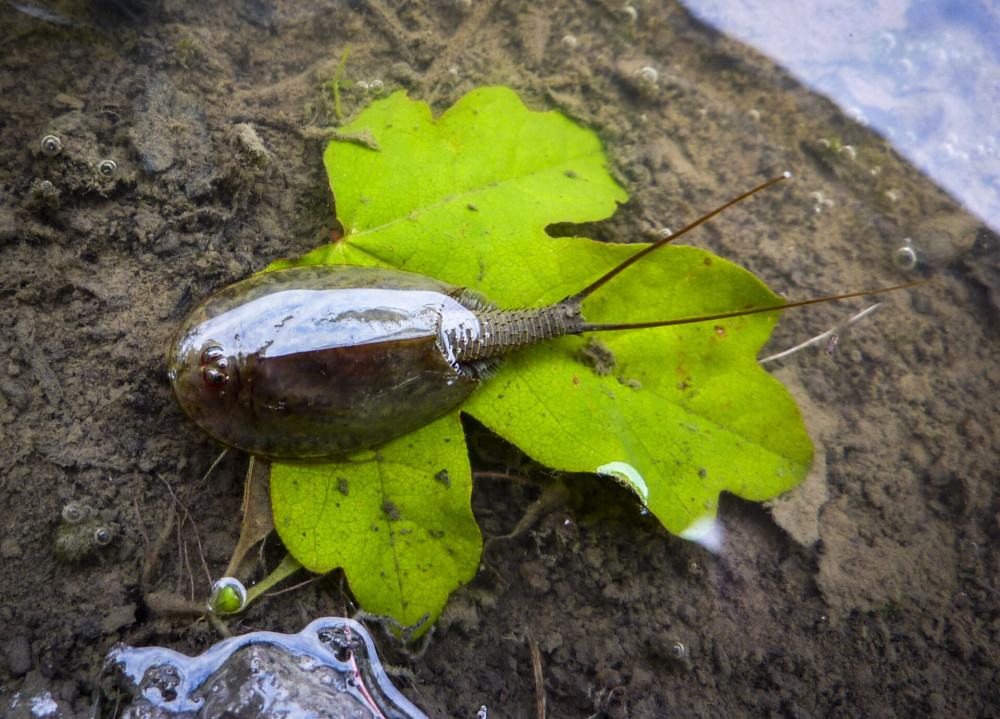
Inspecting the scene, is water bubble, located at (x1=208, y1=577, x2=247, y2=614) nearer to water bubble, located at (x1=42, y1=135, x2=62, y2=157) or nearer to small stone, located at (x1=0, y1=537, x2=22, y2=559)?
small stone, located at (x1=0, y1=537, x2=22, y2=559)

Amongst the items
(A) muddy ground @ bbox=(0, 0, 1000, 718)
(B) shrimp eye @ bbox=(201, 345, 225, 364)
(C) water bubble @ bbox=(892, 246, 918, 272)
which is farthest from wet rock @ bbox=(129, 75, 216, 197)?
(C) water bubble @ bbox=(892, 246, 918, 272)

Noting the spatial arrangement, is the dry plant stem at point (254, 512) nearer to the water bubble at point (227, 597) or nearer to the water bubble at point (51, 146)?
the water bubble at point (227, 597)

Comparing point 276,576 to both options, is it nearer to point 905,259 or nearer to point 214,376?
point 214,376

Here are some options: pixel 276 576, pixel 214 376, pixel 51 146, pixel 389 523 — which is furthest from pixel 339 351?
pixel 51 146

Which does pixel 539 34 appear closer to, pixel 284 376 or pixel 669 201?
pixel 669 201

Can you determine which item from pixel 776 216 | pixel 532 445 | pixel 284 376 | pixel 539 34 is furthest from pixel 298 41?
pixel 776 216
